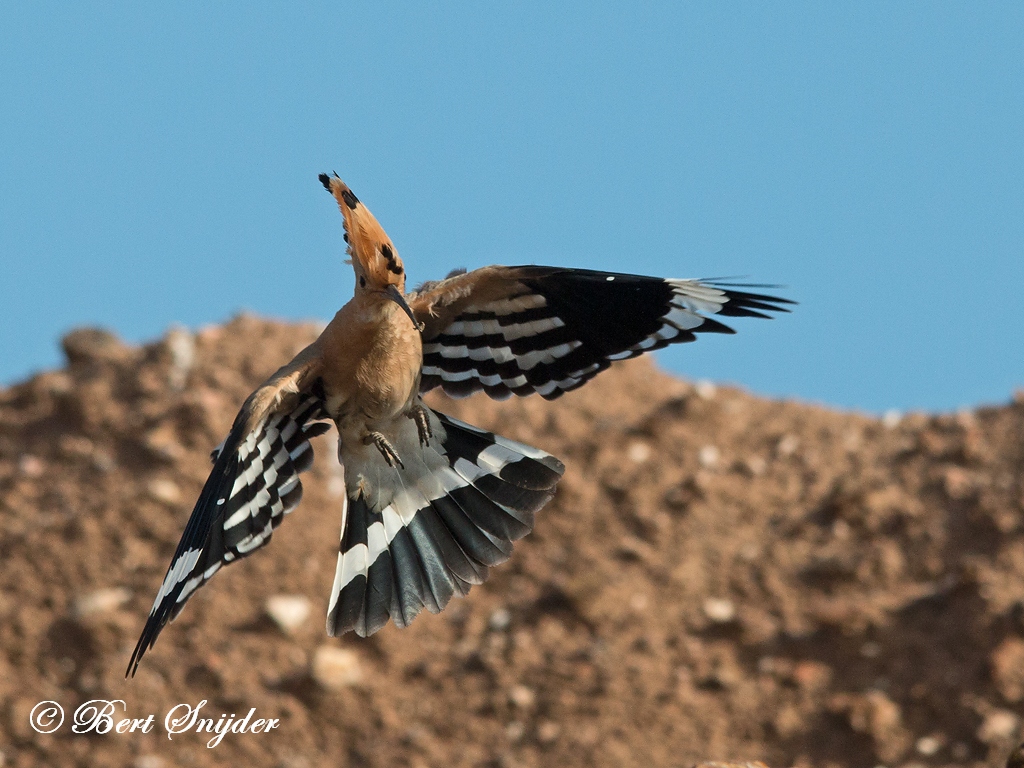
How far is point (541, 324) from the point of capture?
598cm

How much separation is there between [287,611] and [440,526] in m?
2.59

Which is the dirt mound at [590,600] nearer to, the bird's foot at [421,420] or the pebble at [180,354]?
the pebble at [180,354]

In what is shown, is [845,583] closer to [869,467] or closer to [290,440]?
[869,467]

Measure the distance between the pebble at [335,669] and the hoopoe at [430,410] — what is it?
2005mm

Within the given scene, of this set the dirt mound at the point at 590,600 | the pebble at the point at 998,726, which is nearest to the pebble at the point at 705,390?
the dirt mound at the point at 590,600

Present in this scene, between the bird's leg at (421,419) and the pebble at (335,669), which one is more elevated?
the bird's leg at (421,419)

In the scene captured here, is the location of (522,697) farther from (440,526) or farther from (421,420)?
(421,420)

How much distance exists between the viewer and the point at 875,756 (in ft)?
23.8

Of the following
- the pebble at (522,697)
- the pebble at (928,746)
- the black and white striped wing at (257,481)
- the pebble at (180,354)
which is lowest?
the pebble at (928,746)

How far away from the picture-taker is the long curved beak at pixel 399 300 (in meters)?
5.18

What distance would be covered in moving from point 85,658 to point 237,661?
3.14ft

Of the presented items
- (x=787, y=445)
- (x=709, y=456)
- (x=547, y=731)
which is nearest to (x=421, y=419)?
(x=547, y=731)

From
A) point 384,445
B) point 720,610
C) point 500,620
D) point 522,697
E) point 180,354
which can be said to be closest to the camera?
point 384,445

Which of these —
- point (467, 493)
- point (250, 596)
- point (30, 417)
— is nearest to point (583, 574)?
point (250, 596)
